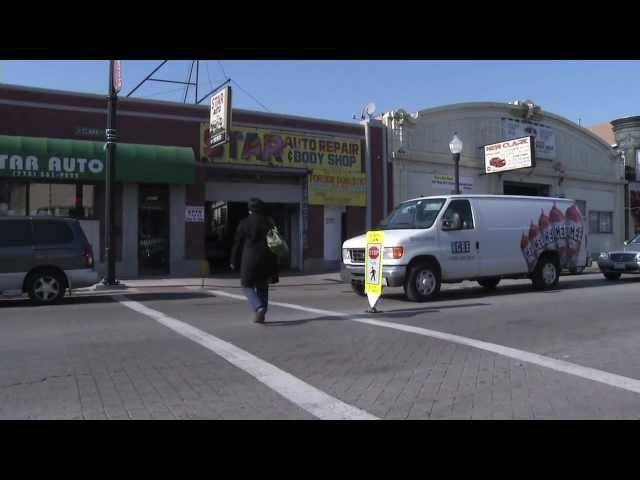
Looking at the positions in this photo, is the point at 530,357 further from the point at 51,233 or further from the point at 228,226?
the point at 228,226

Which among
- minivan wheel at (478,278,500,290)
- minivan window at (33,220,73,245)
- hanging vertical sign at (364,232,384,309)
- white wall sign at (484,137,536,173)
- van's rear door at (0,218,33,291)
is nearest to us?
hanging vertical sign at (364,232,384,309)

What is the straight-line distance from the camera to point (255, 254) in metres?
8.91

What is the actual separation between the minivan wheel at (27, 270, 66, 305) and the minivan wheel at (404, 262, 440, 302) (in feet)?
22.8

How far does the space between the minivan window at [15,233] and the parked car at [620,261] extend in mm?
14998

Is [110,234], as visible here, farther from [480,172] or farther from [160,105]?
[480,172]

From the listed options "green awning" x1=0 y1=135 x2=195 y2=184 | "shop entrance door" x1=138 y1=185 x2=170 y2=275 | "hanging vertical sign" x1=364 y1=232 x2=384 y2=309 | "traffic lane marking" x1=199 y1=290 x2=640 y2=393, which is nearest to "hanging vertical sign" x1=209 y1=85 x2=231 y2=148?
"green awning" x1=0 y1=135 x2=195 y2=184

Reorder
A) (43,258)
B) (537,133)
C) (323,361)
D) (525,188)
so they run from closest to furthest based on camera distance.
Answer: (323,361)
(43,258)
(537,133)
(525,188)

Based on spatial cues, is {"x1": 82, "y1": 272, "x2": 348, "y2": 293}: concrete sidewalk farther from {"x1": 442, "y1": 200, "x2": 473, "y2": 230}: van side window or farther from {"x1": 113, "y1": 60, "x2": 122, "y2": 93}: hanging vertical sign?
{"x1": 442, "y1": 200, "x2": 473, "y2": 230}: van side window

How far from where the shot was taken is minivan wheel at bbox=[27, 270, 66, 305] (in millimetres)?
11680

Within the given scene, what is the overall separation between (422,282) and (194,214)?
33.2 feet

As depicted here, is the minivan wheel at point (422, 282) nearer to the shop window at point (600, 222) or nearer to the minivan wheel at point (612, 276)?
the minivan wheel at point (612, 276)

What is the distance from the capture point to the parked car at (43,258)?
11531mm

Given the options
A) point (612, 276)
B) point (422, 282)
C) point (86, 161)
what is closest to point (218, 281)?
point (86, 161)
